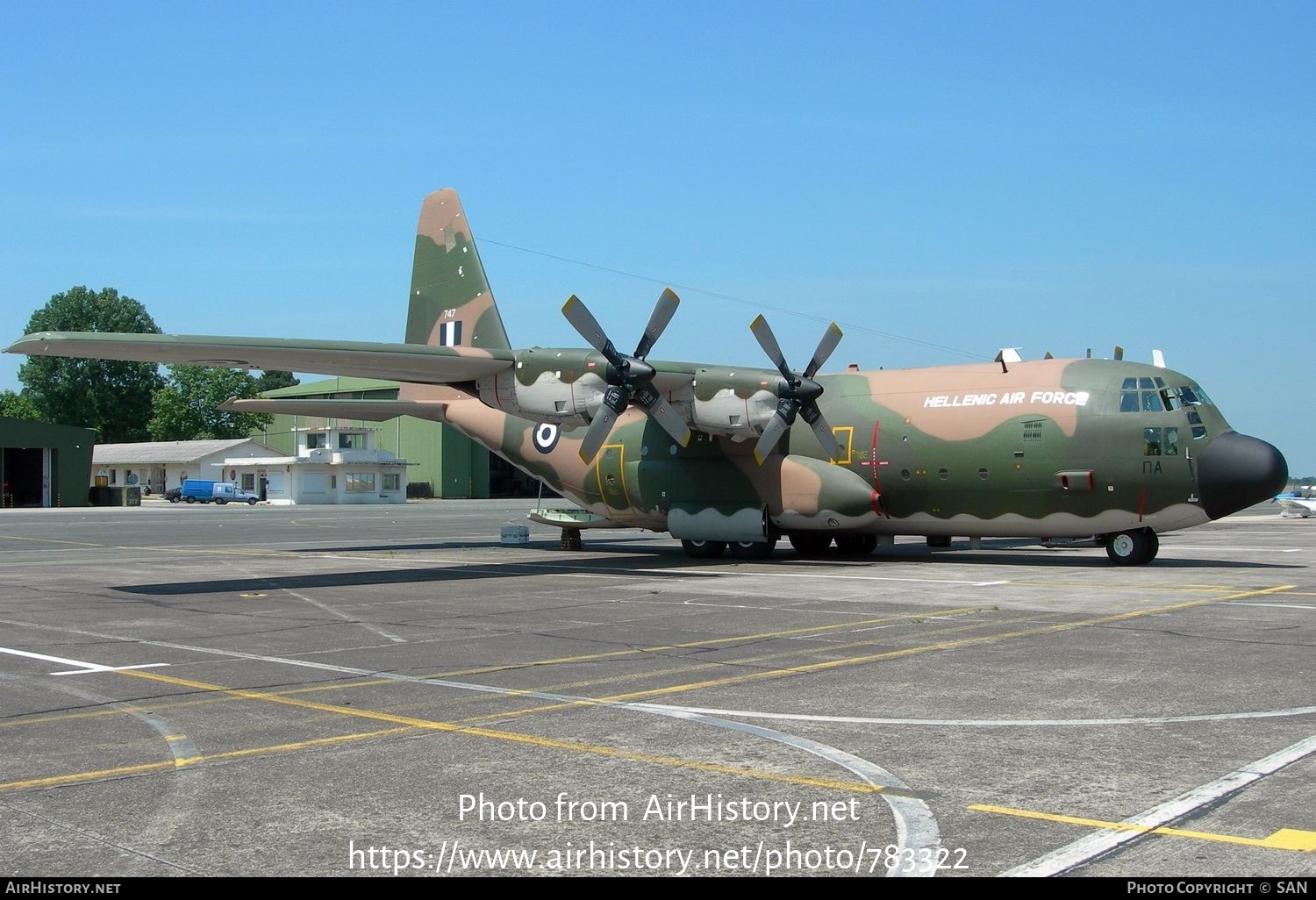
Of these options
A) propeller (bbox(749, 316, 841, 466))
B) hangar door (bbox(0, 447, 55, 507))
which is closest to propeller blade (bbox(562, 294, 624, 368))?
propeller (bbox(749, 316, 841, 466))

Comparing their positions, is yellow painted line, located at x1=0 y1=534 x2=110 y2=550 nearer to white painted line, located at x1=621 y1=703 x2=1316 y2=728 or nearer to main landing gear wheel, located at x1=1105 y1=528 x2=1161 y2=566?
main landing gear wheel, located at x1=1105 y1=528 x2=1161 y2=566

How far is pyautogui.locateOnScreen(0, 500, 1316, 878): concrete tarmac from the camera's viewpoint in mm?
5621

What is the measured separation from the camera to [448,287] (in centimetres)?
3111

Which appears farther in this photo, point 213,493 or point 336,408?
point 213,493

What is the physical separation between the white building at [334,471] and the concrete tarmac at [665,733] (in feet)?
221

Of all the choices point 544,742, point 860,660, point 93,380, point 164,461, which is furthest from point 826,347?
point 93,380

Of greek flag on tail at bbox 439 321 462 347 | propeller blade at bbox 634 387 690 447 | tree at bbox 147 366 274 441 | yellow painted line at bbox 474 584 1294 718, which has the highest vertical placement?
tree at bbox 147 366 274 441

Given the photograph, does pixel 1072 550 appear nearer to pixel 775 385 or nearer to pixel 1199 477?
pixel 1199 477

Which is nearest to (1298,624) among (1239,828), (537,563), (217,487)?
(1239,828)

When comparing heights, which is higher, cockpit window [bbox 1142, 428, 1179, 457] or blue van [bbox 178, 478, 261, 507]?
cockpit window [bbox 1142, 428, 1179, 457]

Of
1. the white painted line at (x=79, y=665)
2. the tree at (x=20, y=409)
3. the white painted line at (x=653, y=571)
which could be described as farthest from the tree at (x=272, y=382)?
the white painted line at (x=79, y=665)

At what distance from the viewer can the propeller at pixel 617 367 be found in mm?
23484

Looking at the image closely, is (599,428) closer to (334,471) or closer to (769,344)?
(769,344)

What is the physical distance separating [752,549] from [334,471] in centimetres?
6403
